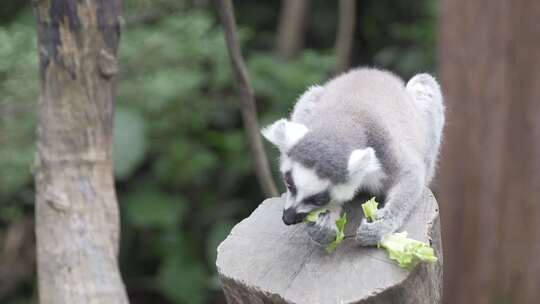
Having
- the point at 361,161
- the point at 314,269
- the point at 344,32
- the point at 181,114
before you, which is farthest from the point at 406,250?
the point at 344,32

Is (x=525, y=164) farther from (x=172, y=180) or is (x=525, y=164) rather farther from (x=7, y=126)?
(x=7, y=126)

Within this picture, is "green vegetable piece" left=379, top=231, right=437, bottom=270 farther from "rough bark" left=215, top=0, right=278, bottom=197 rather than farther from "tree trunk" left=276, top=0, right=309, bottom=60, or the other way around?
"tree trunk" left=276, top=0, right=309, bottom=60

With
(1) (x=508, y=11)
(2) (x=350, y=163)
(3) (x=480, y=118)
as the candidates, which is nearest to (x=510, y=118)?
(3) (x=480, y=118)

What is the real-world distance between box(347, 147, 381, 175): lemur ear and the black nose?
0.84 ft

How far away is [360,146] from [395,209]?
29 centimetres

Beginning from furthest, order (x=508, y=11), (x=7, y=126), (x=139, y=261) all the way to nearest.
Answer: (x=139, y=261)
(x=508, y=11)
(x=7, y=126)

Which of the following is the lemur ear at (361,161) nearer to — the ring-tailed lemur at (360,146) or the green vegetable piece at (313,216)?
the ring-tailed lemur at (360,146)

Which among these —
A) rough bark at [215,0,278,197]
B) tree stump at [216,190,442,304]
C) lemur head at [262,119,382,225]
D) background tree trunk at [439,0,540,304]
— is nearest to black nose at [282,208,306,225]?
lemur head at [262,119,382,225]

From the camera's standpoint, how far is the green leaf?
6.94 metres

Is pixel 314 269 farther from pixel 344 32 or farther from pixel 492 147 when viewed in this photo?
pixel 344 32

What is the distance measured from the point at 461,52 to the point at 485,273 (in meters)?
1.67

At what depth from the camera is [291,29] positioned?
8.94m

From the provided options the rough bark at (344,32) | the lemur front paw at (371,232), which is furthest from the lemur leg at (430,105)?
the rough bark at (344,32)

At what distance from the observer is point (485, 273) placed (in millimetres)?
6840
